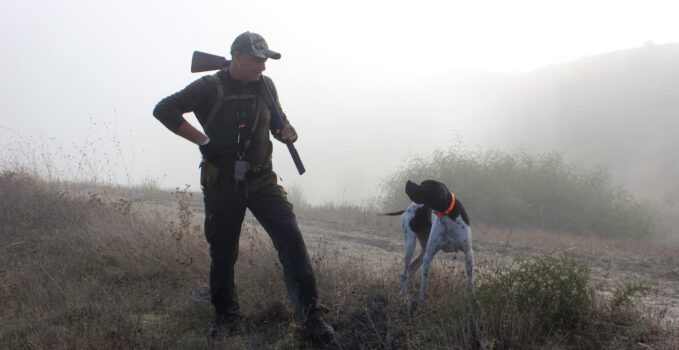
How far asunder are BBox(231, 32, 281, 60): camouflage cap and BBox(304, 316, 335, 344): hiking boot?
206 cm

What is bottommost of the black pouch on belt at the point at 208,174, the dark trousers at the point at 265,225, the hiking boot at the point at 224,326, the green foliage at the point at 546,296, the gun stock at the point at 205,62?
the hiking boot at the point at 224,326

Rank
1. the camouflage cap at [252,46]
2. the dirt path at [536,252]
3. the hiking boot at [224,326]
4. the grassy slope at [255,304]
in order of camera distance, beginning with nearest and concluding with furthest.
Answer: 1. the grassy slope at [255,304]
2. the camouflage cap at [252,46]
3. the hiking boot at [224,326]
4. the dirt path at [536,252]

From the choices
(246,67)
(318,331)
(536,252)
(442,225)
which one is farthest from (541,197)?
(246,67)

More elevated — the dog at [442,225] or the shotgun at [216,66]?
the shotgun at [216,66]

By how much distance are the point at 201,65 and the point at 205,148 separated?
82cm

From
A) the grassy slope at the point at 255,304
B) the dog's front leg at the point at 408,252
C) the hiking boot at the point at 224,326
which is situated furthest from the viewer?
the dog's front leg at the point at 408,252

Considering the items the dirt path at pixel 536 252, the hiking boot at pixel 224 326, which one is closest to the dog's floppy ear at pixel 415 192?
the dirt path at pixel 536 252

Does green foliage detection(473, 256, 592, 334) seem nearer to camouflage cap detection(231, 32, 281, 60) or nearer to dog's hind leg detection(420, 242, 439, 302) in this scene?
dog's hind leg detection(420, 242, 439, 302)

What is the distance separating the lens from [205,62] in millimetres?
4277

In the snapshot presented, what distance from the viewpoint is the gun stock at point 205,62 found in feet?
14.0

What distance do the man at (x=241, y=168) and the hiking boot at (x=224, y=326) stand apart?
48 centimetres

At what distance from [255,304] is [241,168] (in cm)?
146

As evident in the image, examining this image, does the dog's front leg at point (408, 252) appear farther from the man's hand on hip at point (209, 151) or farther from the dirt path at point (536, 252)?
the man's hand on hip at point (209, 151)

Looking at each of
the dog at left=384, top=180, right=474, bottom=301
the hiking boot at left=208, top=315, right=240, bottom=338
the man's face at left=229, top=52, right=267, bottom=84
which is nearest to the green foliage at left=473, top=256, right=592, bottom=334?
the dog at left=384, top=180, right=474, bottom=301
